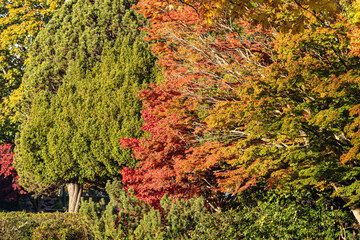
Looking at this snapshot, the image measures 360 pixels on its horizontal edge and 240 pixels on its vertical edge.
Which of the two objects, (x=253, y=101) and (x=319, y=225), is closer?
(x=253, y=101)

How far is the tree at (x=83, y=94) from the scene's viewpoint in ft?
59.3

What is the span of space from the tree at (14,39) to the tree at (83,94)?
601cm

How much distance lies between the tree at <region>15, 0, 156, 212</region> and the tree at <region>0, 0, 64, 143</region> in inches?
237

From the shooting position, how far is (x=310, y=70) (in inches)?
331

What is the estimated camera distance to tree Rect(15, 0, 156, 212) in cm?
1808

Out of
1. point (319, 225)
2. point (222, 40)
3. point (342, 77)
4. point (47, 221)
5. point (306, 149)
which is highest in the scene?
point (222, 40)

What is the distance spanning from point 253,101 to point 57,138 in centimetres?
1341

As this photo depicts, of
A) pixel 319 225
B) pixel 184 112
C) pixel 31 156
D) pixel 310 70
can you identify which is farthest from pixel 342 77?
pixel 31 156

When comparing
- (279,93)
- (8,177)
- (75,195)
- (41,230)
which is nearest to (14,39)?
(8,177)

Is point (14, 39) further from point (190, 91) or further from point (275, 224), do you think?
point (275, 224)

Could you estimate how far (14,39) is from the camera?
1067 inches

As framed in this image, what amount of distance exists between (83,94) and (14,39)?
10659mm

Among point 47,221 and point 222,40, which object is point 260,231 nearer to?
point 222,40

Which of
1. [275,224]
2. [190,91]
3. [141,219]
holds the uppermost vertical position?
[190,91]
